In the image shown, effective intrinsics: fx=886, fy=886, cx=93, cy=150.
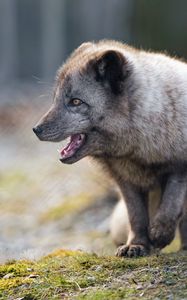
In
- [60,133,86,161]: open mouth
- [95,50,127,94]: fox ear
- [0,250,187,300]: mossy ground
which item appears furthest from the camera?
[60,133,86,161]: open mouth

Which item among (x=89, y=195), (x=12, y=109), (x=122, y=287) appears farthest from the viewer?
(x=12, y=109)

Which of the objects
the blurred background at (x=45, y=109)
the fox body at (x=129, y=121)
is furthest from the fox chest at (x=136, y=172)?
the blurred background at (x=45, y=109)

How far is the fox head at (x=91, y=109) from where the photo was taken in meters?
6.22

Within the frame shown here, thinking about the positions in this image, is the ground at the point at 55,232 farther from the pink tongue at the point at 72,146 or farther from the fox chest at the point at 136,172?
the pink tongue at the point at 72,146

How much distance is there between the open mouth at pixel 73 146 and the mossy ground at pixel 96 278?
0.74 meters

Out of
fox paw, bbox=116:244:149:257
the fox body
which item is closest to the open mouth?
the fox body

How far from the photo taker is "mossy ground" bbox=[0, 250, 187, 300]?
17.8 feet

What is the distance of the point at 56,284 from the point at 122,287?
432 mm

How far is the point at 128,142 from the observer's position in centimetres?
632

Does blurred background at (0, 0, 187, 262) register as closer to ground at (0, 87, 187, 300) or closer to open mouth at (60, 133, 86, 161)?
ground at (0, 87, 187, 300)

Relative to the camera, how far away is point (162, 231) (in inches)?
249

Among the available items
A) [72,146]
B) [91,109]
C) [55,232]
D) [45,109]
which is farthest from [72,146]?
[45,109]

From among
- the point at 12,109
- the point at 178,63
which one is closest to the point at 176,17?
the point at 12,109

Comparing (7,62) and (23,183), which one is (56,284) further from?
(7,62)
